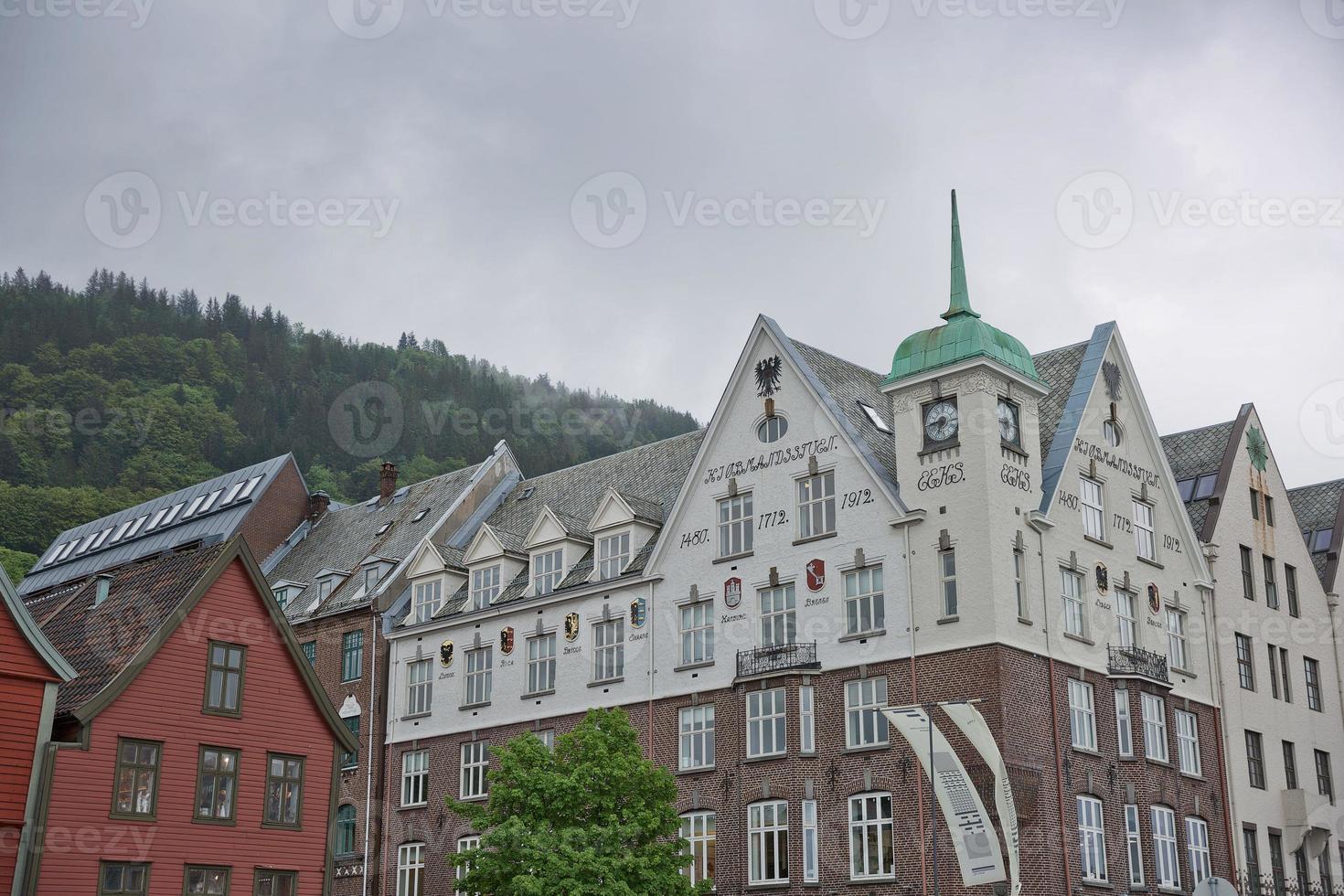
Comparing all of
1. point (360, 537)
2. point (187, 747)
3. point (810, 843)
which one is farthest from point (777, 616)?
point (360, 537)

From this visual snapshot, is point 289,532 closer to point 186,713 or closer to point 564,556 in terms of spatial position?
point 564,556

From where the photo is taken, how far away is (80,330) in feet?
421

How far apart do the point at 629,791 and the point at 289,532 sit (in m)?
39.4

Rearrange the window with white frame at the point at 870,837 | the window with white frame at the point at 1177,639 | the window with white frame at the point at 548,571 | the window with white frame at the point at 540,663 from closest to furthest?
the window with white frame at the point at 870,837 < the window with white frame at the point at 1177,639 < the window with white frame at the point at 540,663 < the window with white frame at the point at 548,571

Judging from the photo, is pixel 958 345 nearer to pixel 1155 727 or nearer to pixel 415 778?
pixel 1155 727

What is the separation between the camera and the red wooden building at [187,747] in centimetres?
3781

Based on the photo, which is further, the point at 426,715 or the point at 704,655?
the point at 426,715

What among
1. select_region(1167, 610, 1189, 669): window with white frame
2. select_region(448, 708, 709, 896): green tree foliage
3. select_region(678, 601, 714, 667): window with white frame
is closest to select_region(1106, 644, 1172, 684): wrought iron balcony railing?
select_region(1167, 610, 1189, 669): window with white frame

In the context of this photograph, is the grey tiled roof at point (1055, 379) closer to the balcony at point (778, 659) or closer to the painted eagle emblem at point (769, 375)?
the painted eagle emblem at point (769, 375)

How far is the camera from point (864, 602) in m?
47.0

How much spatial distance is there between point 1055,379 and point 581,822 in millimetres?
23385

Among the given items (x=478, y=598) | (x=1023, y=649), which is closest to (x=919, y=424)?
(x=1023, y=649)

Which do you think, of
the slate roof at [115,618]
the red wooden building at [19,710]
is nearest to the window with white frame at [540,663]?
Answer: the slate roof at [115,618]

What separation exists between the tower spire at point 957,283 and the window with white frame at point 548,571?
57.6ft
